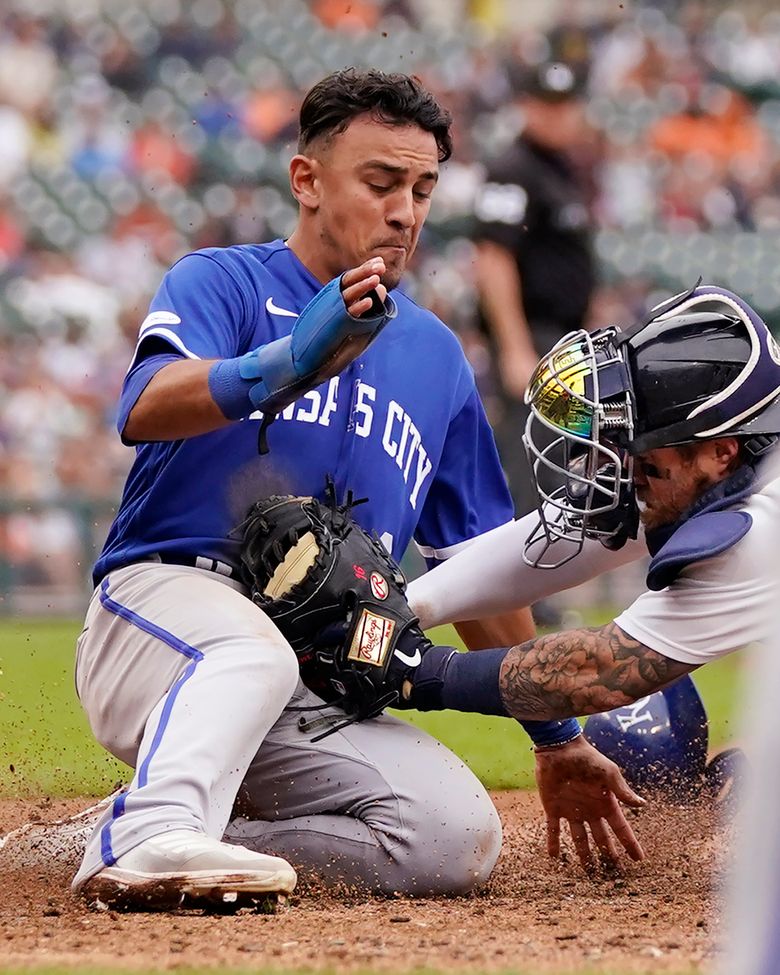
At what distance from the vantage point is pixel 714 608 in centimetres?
347

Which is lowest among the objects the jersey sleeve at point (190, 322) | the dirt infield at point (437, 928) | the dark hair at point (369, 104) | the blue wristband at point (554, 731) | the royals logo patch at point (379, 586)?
the dirt infield at point (437, 928)

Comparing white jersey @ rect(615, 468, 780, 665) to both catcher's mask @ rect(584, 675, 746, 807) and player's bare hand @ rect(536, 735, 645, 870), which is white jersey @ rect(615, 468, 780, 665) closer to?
player's bare hand @ rect(536, 735, 645, 870)

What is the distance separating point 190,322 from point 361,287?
623mm

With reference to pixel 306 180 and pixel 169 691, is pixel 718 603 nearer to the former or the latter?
pixel 169 691

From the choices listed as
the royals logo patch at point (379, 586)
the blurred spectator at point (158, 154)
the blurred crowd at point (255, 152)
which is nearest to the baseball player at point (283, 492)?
the royals logo patch at point (379, 586)

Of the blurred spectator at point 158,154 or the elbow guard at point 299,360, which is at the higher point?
the blurred spectator at point 158,154

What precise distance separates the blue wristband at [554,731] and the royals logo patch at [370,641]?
0.52 meters

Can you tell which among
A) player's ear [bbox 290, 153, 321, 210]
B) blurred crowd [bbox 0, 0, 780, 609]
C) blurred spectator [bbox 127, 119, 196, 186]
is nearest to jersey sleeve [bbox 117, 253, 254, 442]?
player's ear [bbox 290, 153, 321, 210]

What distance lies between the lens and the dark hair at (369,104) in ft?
13.9

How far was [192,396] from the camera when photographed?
3646 millimetres

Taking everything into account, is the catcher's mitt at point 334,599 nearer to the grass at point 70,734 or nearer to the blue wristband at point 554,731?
the blue wristband at point 554,731

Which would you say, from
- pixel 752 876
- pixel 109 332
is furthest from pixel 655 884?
pixel 109 332

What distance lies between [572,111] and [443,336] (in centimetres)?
503

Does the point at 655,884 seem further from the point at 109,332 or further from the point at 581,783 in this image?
the point at 109,332
